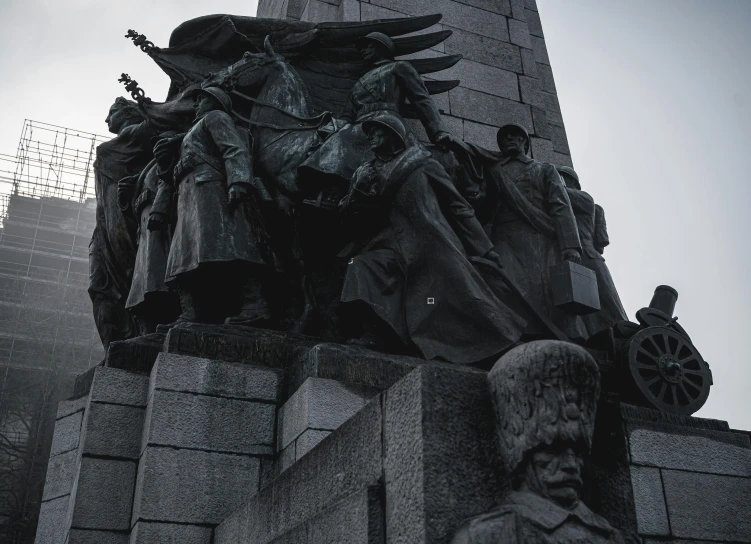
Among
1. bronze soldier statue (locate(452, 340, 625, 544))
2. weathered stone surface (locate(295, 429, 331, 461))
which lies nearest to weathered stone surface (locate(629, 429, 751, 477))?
weathered stone surface (locate(295, 429, 331, 461))

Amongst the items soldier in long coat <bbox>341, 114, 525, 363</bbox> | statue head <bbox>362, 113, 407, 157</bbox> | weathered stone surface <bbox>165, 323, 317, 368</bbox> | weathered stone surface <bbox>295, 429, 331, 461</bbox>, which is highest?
statue head <bbox>362, 113, 407, 157</bbox>

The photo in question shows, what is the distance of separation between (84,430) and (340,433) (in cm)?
317

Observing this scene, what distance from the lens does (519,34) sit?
40.2ft

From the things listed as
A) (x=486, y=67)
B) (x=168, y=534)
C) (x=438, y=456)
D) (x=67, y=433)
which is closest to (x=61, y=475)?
(x=67, y=433)

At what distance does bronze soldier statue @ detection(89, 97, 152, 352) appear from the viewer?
391 inches

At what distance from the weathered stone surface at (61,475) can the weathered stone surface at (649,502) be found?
4.44m

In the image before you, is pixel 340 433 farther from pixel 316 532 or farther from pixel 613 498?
pixel 613 498

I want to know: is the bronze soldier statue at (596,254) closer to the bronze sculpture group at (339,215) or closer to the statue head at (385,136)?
the bronze sculpture group at (339,215)

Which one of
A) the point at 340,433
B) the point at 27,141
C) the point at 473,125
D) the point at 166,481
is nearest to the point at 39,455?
the point at 27,141

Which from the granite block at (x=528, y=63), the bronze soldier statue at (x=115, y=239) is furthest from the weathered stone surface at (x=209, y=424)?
the granite block at (x=528, y=63)

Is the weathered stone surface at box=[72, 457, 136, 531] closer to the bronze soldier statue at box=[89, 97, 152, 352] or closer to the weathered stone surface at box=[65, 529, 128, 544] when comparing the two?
the weathered stone surface at box=[65, 529, 128, 544]

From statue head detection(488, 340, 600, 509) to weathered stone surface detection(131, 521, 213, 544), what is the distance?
123 inches

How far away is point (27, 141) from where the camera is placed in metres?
38.6

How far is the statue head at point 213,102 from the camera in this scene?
8.62 m
